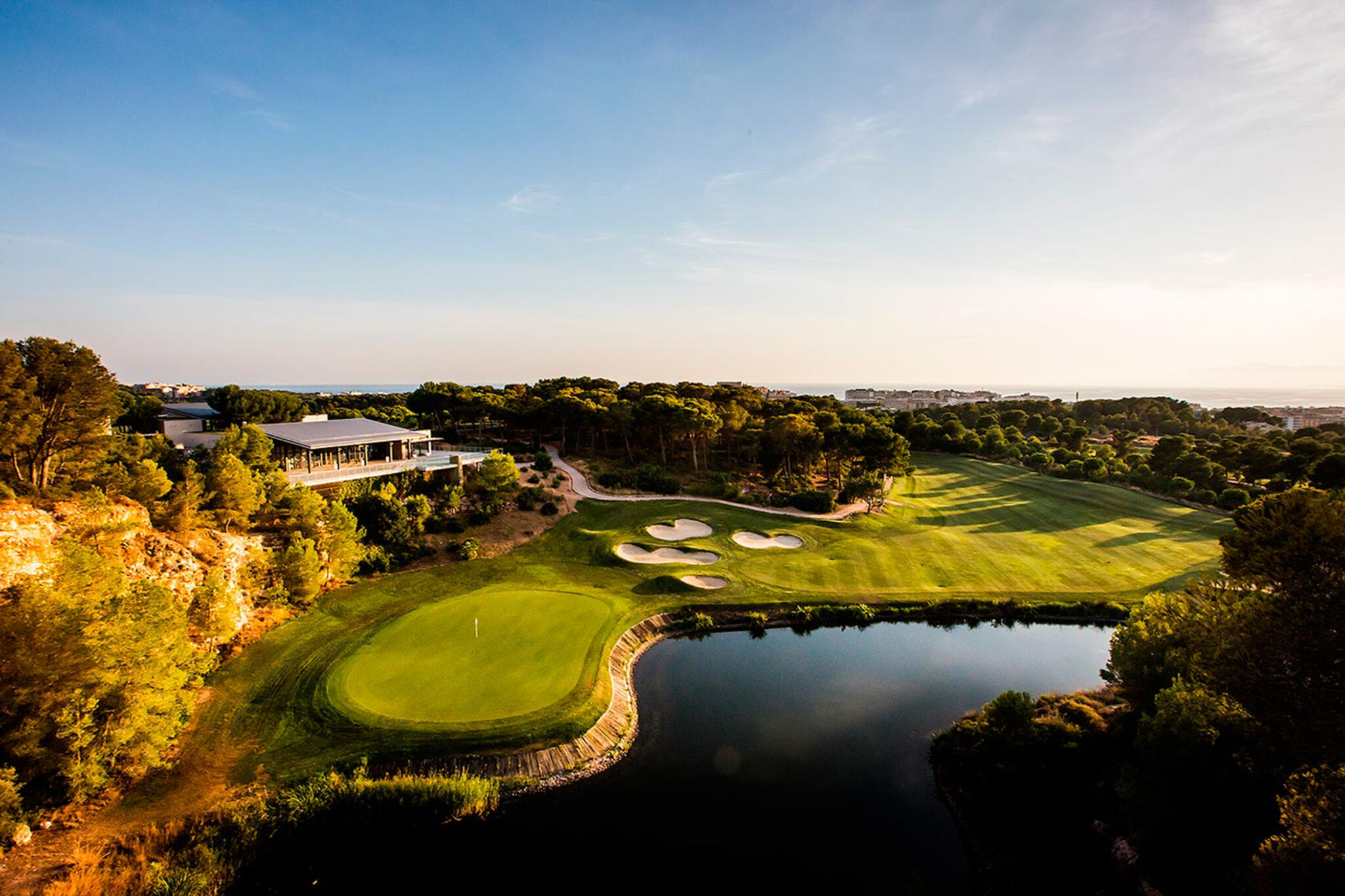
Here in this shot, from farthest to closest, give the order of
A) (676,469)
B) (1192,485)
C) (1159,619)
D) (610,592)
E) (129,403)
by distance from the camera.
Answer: (676,469) < (1192,485) < (129,403) < (610,592) < (1159,619)

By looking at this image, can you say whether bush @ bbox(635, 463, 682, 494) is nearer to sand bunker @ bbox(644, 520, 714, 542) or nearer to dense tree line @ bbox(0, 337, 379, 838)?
sand bunker @ bbox(644, 520, 714, 542)

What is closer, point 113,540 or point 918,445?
point 113,540

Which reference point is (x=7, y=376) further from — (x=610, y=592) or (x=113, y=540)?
(x=610, y=592)

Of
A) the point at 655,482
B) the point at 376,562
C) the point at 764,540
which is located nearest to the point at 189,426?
the point at 376,562

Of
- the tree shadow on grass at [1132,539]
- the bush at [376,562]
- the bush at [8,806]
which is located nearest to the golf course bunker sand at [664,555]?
the bush at [376,562]

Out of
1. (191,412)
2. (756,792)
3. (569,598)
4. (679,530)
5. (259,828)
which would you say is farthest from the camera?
(191,412)

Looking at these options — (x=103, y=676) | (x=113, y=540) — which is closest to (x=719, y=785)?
(x=103, y=676)

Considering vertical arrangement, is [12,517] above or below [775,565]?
above

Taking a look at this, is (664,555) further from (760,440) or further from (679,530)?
(760,440)
